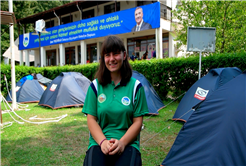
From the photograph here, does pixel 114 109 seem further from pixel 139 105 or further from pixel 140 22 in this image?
pixel 140 22

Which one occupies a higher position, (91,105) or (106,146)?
(91,105)

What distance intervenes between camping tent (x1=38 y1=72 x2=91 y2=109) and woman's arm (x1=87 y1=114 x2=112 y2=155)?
6.02 metres

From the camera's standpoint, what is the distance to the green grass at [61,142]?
A: 3.34 m

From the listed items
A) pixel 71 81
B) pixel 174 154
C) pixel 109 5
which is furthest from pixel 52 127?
pixel 109 5

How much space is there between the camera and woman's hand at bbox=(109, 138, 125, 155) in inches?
65.6

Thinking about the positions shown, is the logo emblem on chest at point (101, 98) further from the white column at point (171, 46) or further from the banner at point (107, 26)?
the white column at point (171, 46)

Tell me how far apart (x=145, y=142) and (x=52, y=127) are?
8.83ft

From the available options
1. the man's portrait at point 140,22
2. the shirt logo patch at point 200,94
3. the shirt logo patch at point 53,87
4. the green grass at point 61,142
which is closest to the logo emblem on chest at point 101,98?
the green grass at point 61,142

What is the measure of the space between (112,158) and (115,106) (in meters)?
0.48

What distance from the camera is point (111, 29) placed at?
15867mm

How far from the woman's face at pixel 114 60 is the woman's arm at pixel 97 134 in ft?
1.81

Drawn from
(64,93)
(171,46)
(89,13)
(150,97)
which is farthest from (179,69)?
(89,13)

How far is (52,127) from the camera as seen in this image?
523 centimetres

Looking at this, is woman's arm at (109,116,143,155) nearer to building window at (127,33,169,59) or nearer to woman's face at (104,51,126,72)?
woman's face at (104,51,126,72)
